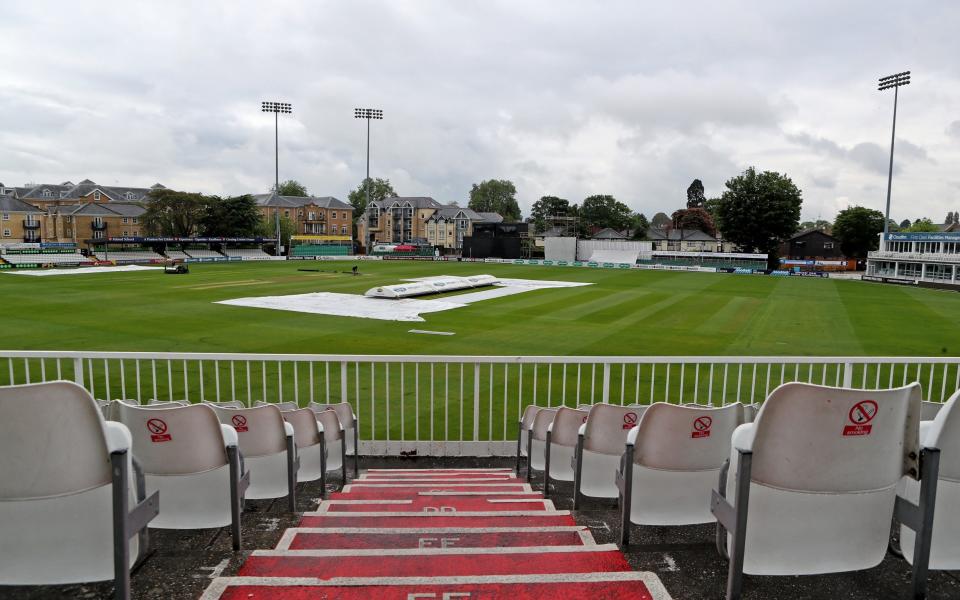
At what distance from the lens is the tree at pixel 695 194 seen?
15000 cm

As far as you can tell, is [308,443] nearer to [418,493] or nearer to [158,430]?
[418,493]

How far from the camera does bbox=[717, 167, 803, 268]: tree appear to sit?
76.2 m

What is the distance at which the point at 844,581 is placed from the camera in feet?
9.25

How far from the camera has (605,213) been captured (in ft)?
412

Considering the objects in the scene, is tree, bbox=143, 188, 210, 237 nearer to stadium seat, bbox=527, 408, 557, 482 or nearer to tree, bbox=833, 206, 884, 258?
stadium seat, bbox=527, 408, 557, 482

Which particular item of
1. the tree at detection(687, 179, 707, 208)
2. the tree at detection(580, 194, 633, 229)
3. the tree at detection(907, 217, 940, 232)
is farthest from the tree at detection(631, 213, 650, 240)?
the tree at detection(907, 217, 940, 232)

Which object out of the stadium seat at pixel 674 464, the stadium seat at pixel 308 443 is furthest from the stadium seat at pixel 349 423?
the stadium seat at pixel 674 464

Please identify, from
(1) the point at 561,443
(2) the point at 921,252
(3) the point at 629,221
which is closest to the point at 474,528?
(1) the point at 561,443

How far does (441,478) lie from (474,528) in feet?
6.38

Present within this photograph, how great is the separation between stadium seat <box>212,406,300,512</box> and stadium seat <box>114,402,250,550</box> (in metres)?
0.59

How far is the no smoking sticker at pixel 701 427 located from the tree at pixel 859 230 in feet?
334

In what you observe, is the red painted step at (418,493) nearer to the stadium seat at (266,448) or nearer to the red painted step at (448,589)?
the stadium seat at (266,448)

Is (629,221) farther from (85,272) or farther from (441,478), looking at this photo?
(441,478)

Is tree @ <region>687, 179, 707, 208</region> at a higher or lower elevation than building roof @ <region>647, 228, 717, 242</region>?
higher
